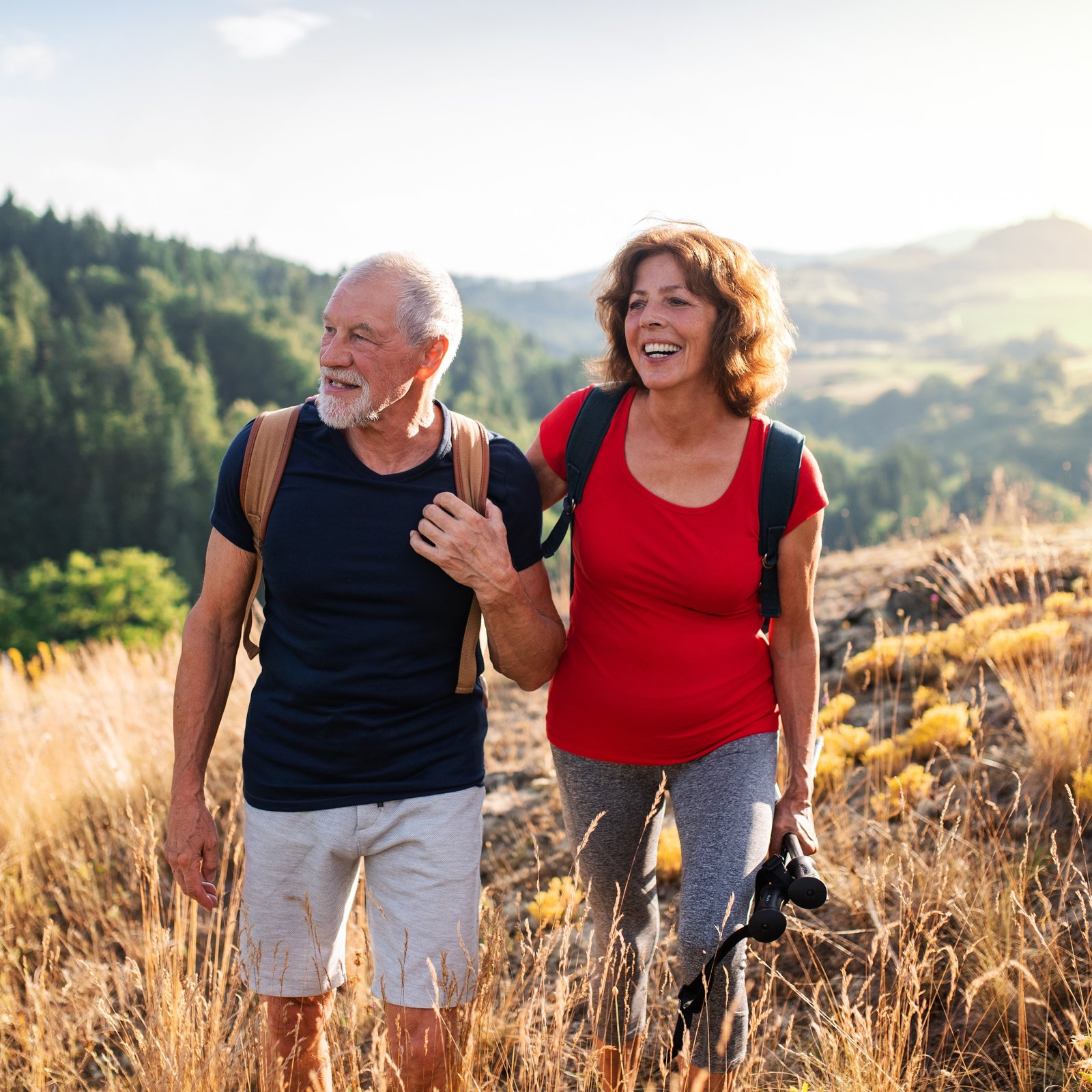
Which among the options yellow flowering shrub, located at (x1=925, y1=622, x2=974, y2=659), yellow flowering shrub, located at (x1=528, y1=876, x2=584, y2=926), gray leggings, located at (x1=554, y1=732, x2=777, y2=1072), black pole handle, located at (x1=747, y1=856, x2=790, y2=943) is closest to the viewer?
black pole handle, located at (x1=747, y1=856, x2=790, y2=943)

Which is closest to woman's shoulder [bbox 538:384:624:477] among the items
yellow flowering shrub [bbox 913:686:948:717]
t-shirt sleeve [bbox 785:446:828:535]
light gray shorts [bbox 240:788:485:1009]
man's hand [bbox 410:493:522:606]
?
man's hand [bbox 410:493:522:606]

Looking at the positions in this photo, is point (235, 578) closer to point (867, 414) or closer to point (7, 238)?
point (7, 238)

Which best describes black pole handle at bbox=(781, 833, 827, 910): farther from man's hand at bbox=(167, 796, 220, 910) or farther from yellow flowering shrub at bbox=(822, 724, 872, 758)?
yellow flowering shrub at bbox=(822, 724, 872, 758)

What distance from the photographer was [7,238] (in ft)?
274

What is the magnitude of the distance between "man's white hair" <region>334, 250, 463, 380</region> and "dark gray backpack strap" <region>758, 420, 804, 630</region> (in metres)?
0.81

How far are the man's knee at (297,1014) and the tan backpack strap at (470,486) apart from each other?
0.81 metres

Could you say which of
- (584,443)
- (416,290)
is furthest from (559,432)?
(416,290)

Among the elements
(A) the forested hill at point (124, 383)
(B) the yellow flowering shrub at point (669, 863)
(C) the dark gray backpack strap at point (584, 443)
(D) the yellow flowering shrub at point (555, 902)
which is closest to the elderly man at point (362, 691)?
(C) the dark gray backpack strap at point (584, 443)

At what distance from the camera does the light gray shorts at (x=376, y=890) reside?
7.10 ft

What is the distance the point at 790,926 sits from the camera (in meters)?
3.17

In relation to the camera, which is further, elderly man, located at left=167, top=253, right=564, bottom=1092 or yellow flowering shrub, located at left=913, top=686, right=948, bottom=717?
yellow flowering shrub, located at left=913, top=686, right=948, bottom=717

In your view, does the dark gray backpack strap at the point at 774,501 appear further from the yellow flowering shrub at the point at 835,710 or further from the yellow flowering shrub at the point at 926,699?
the yellow flowering shrub at the point at 926,699

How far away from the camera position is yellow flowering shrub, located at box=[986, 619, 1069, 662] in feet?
14.0

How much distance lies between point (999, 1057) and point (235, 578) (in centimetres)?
230
